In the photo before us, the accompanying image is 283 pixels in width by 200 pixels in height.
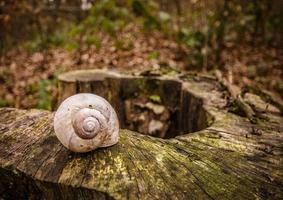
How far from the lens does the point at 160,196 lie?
1.64m

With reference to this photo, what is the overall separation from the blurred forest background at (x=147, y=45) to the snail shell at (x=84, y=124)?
11.4ft

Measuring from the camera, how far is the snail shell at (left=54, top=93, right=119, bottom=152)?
5.83 ft

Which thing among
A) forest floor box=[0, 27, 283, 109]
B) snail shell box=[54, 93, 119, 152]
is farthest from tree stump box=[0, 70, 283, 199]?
forest floor box=[0, 27, 283, 109]

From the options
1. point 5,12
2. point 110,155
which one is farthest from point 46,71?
point 110,155

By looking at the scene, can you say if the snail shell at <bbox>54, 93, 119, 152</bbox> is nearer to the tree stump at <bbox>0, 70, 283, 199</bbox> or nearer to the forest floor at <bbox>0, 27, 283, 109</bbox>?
the tree stump at <bbox>0, 70, 283, 199</bbox>

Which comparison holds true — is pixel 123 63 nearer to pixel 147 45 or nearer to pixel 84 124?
pixel 147 45

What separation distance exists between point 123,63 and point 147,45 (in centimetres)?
102

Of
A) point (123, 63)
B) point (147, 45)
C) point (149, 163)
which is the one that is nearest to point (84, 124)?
point (149, 163)

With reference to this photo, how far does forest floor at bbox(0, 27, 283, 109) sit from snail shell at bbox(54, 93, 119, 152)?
346 centimetres

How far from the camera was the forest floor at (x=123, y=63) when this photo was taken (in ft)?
18.7

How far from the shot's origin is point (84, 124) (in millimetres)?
1765

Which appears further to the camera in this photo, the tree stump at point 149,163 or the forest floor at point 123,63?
the forest floor at point 123,63

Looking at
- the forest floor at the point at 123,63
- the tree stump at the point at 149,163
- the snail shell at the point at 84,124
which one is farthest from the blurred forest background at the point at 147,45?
the snail shell at the point at 84,124

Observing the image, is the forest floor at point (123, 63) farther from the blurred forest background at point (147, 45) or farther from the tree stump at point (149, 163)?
the tree stump at point (149, 163)
